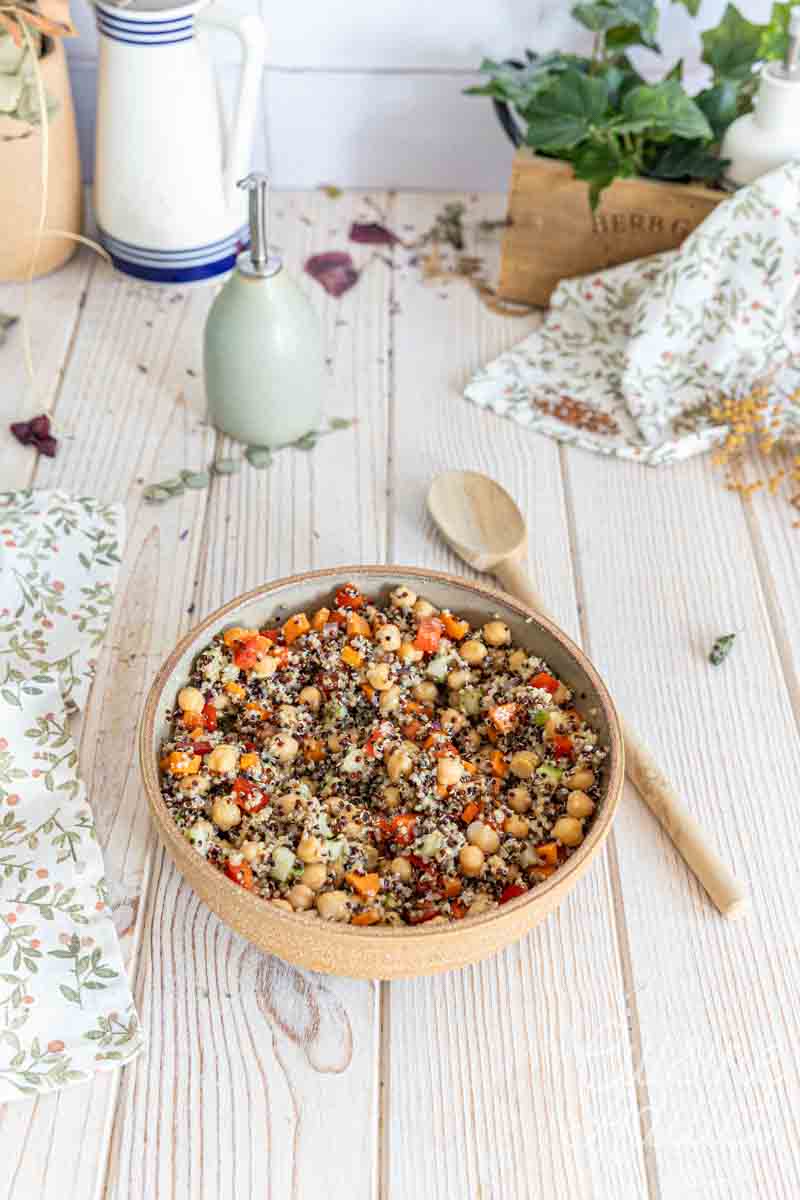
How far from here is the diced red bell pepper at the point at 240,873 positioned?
664mm

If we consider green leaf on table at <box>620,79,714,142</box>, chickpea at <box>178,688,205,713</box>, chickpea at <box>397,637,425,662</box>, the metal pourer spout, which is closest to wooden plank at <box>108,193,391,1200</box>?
chickpea at <box>178,688,205,713</box>

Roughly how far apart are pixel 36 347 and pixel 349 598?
20.9 inches

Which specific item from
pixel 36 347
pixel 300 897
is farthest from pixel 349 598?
pixel 36 347

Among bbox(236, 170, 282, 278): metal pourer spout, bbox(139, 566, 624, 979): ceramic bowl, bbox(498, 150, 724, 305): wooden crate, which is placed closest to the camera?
bbox(139, 566, 624, 979): ceramic bowl

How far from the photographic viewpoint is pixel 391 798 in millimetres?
728

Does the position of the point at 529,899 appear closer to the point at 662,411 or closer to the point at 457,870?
the point at 457,870

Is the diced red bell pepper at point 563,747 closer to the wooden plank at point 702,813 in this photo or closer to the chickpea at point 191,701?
the wooden plank at point 702,813

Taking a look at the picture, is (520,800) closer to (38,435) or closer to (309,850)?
(309,850)

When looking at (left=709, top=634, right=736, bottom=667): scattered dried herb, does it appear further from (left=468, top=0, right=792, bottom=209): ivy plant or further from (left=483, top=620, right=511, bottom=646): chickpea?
(left=468, top=0, right=792, bottom=209): ivy plant

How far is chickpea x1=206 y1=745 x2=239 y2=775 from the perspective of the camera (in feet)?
2.36

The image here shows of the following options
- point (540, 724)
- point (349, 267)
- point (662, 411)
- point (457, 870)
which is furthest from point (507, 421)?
point (457, 870)

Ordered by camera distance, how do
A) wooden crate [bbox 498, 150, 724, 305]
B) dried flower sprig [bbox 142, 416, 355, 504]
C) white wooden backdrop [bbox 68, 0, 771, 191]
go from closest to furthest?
dried flower sprig [bbox 142, 416, 355, 504], wooden crate [bbox 498, 150, 724, 305], white wooden backdrop [bbox 68, 0, 771, 191]

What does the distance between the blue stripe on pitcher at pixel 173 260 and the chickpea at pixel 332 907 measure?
0.75 meters

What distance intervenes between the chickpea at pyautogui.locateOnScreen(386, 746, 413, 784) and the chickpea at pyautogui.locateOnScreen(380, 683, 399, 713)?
0.04 metres
